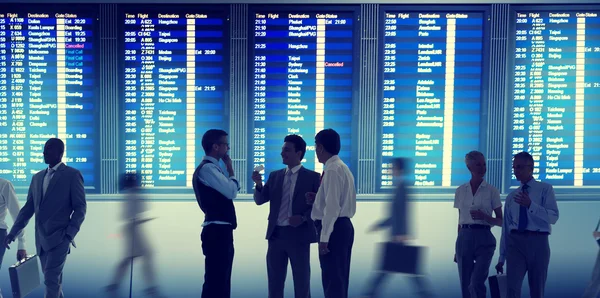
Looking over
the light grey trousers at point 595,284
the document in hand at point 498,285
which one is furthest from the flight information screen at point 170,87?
the light grey trousers at point 595,284

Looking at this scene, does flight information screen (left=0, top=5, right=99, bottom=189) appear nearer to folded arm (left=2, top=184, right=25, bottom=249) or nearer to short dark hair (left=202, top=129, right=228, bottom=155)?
folded arm (left=2, top=184, right=25, bottom=249)

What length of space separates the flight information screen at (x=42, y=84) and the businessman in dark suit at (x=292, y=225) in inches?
92.8

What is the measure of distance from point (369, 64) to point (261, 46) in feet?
3.51

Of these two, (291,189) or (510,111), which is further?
(510,111)

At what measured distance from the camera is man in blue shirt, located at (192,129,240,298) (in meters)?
4.29

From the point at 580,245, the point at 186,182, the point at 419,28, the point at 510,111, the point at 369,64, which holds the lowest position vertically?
the point at 580,245

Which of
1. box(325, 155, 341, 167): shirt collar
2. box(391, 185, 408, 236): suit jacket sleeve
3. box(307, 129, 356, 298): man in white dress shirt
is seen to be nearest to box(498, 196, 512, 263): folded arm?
box(391, 185, 408, 236): suit jacket sleeve

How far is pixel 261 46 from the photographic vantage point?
19.3 feet

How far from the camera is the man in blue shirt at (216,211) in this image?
4285 mm

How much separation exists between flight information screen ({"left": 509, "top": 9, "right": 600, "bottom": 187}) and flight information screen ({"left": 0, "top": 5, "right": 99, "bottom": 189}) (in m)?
4.19

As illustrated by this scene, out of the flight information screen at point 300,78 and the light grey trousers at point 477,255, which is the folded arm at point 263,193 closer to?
the flight information screen at point 300,78

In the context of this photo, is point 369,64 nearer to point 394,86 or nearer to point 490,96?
point 394,86

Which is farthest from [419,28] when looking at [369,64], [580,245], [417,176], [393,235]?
[580,245]

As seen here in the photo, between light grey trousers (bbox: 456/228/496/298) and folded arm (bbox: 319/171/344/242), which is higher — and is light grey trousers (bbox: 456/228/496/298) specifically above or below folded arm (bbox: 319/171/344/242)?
below
